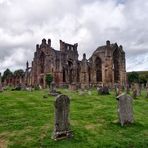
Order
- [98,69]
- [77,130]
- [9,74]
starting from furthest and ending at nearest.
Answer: [9,74] → [98,69] → [77,130]

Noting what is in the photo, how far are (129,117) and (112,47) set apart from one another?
51097 mm

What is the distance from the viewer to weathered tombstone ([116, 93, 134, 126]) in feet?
41.2

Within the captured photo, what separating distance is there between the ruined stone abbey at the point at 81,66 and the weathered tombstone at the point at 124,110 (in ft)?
145

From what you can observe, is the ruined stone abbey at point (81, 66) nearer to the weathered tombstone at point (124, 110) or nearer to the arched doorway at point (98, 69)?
the arched doorway at point (98, 69)

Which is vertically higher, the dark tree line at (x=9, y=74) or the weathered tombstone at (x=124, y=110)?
the dark tree line at (x=9, y=74)

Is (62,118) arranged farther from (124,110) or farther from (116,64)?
(116,64)

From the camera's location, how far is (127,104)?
12914 mm

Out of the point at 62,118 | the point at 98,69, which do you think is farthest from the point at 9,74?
the point at 62,118

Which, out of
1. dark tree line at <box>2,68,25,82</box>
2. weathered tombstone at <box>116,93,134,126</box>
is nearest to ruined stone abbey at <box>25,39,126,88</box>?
dark tree line at <box>2,68,25,82</box>

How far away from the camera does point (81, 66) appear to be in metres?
58.2

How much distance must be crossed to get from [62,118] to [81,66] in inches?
1880

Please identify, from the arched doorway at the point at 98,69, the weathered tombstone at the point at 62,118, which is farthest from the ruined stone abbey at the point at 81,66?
the weathered tombstone at the point at 62,118

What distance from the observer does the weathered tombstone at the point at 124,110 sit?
12.6 m

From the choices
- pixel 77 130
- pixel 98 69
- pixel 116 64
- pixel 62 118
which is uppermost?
pixel 116 64
